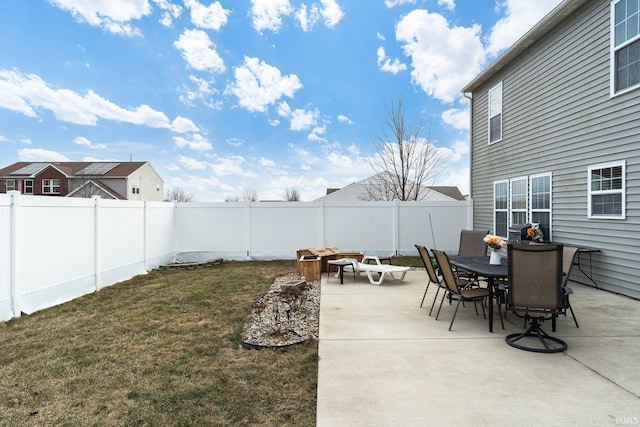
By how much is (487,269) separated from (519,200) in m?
5.05

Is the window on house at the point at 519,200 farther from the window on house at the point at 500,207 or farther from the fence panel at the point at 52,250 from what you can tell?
the fence panel at the point at 52,250

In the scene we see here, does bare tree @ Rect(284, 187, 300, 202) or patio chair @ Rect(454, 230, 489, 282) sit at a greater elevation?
bare tree @ Rect(284, 187, 300, 202)

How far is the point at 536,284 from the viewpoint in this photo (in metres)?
3.54

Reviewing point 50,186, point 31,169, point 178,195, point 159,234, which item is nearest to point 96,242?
point 159,234

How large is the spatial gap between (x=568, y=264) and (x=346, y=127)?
47.8 ft

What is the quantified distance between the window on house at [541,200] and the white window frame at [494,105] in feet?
6.44

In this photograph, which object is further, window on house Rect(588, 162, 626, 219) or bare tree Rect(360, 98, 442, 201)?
bare tree Rect(360, 98, 442, 201)

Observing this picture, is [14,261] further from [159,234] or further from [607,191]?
[607,191]

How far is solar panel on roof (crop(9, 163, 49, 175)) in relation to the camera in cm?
2961

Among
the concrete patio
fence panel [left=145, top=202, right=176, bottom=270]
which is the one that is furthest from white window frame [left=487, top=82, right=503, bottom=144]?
fence panel [left=145, top=202, right=176, bottom=270]

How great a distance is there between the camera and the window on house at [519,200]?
8367 millimetres

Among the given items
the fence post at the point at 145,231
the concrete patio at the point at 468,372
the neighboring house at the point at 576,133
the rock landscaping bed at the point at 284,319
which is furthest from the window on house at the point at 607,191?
the fence post at the point at 145,231

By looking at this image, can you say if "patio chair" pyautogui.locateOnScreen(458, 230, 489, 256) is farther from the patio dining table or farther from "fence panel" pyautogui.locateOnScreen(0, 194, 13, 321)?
"fence panel" pyautogui.locateOnScreen(0, 194, 13, 321)

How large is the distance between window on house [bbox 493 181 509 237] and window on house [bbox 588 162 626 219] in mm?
2805
